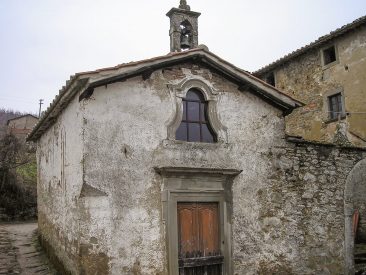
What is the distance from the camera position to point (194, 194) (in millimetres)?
8844

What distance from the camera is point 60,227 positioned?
9492 mm

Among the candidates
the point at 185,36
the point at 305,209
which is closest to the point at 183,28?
the point at 185,36

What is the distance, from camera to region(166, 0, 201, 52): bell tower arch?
1024cm

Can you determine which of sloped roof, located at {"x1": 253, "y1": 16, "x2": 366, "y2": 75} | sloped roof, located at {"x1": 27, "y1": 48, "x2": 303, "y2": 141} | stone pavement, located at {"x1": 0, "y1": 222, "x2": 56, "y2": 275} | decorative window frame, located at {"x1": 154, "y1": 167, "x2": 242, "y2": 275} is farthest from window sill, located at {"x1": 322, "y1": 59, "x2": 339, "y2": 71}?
stone pavement, located at {"x1": 0, "y1": 222, "x2": 56, "y2": 275}

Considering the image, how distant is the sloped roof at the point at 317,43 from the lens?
1434 cm

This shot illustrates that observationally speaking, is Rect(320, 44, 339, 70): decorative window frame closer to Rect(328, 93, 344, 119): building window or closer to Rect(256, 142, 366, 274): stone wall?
Rect(328, 93, 344, 119): building window

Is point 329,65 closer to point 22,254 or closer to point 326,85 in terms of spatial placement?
point 326,85

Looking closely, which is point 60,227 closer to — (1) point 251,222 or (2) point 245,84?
(1) point 251,222

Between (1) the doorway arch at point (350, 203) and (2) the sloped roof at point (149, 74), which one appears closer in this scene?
(2) the sloped roof at point (149, 74)

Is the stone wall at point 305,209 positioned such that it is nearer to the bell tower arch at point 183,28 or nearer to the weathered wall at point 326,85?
the bell tower arch at point 183,28

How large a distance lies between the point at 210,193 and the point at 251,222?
1.24m

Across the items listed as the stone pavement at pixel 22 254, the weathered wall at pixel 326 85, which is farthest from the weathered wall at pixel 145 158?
the weathered wall at pixel 326 85

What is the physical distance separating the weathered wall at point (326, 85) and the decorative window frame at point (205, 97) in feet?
20.4

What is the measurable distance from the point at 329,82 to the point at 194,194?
9.77 m
